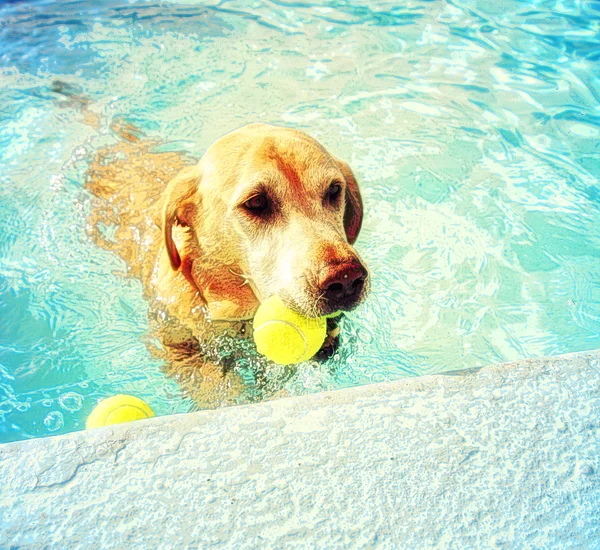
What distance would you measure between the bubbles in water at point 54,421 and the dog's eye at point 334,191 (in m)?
1.81

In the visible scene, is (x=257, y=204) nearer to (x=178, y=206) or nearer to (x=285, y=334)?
(x=178, y=206)

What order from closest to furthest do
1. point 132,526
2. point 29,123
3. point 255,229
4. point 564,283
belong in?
point 132,526 → point 255,229 → point 564,283 → point 29,123

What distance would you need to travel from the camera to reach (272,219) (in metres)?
2.72

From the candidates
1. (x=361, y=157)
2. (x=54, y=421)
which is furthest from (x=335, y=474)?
(x=361, y=157)

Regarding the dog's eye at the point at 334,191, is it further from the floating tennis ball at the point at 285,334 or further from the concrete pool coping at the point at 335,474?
the concrete pool coping at the point at 335,474

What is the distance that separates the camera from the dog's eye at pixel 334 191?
2.86 meters

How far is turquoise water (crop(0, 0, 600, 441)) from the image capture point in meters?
3.43

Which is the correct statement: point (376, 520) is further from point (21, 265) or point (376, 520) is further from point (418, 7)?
point (418, 7)

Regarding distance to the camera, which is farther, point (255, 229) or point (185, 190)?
point (185, 190)

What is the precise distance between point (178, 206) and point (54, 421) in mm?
1301

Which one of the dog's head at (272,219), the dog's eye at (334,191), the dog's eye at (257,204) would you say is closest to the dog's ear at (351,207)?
the dog's head at (272,219)

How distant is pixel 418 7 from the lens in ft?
23.6

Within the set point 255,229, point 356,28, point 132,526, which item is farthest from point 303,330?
point 356,28

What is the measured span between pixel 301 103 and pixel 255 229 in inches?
122
